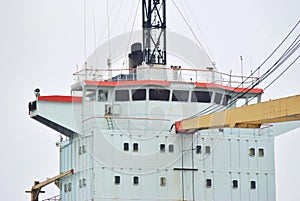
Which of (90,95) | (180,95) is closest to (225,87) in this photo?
(180,95)

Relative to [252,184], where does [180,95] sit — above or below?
above

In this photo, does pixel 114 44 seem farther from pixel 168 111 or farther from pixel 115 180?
pixel 115 180

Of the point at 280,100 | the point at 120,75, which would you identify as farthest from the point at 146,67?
the point at 280,100

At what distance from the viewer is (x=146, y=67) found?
40.5 metres

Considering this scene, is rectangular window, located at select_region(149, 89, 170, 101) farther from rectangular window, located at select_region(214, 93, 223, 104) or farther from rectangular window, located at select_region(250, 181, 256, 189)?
rectangular window, located at select_region(250, 181, 256, 189)

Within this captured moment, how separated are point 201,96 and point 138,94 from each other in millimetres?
2752

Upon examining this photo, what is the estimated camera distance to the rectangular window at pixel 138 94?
1568 inches

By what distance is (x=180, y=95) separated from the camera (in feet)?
132

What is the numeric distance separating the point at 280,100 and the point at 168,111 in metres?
8.94

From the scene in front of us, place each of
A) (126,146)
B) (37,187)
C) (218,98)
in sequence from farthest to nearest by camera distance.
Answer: (37,187)
(218,98)
(126,146)

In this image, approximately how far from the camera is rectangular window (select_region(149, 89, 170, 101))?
39875mm

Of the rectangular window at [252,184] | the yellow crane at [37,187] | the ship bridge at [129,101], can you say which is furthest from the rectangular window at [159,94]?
the yellow crane at [37,187]

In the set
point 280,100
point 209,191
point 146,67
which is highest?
point 146,67

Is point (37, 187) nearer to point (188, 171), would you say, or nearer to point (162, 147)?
point (162, 147)
